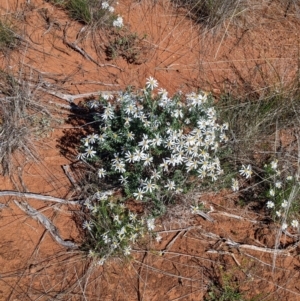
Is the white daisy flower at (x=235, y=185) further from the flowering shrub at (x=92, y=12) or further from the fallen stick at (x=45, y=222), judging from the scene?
the flowering shrub at (x=92, y=12)

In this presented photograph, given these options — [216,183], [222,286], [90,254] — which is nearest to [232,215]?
[216,183]

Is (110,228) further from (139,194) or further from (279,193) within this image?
(279,193)

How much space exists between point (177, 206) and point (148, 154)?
0.42 meters

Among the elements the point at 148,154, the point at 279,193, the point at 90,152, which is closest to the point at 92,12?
the point at 90,152

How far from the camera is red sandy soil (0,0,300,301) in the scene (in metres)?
3.05

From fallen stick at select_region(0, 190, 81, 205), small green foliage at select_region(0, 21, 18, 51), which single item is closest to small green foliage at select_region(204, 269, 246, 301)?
fallen stick at select_region(0, 190, 81, 205)

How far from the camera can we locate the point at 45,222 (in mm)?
3227

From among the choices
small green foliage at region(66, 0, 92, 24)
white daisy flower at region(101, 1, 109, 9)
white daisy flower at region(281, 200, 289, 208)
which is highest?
white daisy flower at region(101, 1, 109, 9)

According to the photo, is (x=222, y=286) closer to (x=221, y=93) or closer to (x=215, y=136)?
(x=215, y=136)

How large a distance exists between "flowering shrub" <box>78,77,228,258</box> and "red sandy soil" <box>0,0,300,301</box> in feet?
0.58

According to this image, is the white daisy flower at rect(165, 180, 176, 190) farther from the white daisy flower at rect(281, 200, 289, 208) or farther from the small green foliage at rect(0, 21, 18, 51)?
the small green foliage at rect(0, 21, 18, 51)

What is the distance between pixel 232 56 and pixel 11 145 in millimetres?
1962

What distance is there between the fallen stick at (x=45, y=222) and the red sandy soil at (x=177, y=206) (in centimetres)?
3

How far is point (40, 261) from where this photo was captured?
10.1 feet
